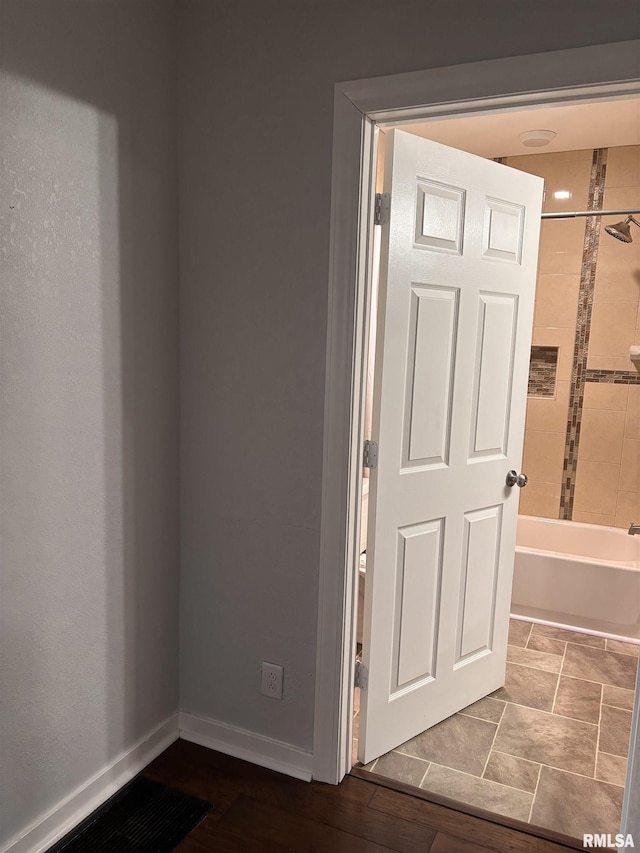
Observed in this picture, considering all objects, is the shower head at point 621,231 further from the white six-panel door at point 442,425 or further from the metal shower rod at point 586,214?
the white six-panel door at point 442,425

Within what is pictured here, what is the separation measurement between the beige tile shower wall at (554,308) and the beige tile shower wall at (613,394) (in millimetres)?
120

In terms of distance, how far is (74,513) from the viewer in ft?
6.25

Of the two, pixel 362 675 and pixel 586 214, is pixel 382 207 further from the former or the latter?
pixel 586 214

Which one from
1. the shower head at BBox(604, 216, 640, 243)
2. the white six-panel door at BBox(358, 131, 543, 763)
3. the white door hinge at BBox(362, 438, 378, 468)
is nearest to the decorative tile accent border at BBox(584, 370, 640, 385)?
the shower head at BBox(604, 216, 640, 243)

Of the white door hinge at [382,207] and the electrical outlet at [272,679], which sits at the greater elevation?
the white door hinge at [382,207]

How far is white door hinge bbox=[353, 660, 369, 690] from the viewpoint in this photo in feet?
7.41

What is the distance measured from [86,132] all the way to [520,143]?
101 inches

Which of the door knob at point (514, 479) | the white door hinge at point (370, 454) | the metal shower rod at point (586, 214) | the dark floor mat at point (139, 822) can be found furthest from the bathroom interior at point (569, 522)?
the white door hinge at point (370, 454)

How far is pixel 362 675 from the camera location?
2266mm

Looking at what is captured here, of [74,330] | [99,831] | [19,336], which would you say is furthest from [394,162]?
[99,831]

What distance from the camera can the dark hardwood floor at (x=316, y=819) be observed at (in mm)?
1960

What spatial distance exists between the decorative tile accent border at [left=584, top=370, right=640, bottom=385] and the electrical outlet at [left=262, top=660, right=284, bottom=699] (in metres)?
2.66

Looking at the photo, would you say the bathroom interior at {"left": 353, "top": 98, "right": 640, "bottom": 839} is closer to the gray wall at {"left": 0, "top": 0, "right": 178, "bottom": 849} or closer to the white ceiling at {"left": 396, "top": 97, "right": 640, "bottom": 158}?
the white ceiling at {"left": 396, "top": 97, "right": 640, "bottom": 158}

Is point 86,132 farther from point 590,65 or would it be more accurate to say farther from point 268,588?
point 268,588
